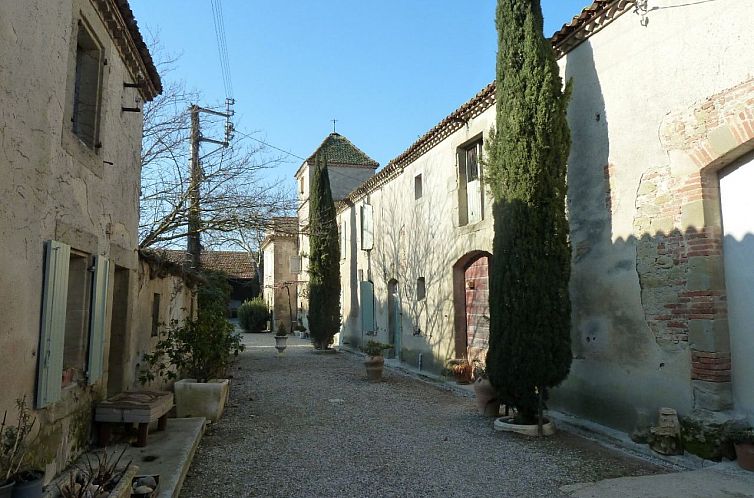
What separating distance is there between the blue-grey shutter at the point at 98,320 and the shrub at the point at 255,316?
79.2ft

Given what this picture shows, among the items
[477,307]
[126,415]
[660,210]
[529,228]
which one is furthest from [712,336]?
[126,415]

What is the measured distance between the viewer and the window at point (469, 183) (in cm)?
1031

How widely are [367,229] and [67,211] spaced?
12.4 metres

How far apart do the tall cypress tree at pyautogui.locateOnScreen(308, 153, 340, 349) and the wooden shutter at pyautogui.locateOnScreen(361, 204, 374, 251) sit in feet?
5.11

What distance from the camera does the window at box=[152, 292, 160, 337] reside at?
813 centimetres

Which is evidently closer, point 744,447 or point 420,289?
point 744,447

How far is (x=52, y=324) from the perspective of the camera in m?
4.24

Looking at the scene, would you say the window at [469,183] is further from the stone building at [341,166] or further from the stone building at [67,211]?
the stone building at [341,166]

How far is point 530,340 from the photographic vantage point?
6.50 metres

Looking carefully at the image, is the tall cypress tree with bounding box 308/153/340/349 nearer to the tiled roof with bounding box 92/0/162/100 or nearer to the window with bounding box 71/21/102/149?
the tiled roof with bounding box 92/0/162/100

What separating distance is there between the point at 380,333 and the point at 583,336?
926cm

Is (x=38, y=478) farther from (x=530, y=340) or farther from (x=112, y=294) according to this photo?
(x=530, y=340)

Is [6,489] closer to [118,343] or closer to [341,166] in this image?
[118,343]

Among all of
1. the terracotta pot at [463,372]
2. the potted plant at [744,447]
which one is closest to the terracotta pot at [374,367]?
the terracotta pot at [463,372]
